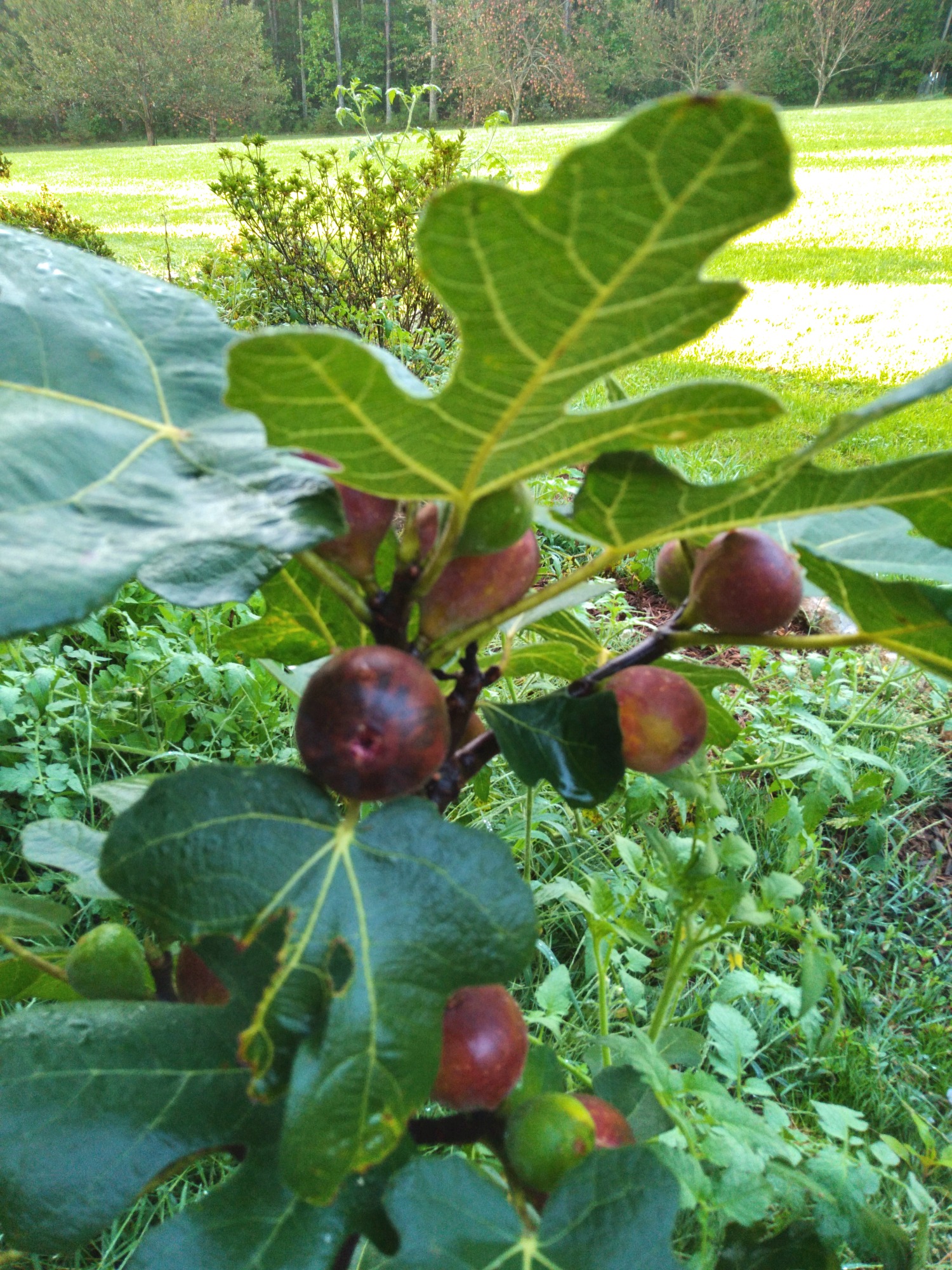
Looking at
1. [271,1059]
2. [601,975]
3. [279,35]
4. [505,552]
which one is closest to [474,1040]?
[271,1059]

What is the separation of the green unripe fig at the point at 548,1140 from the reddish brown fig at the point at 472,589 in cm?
27

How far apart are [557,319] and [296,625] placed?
34cm

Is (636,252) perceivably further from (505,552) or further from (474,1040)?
(474,1040)

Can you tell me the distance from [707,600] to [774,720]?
1.88 m

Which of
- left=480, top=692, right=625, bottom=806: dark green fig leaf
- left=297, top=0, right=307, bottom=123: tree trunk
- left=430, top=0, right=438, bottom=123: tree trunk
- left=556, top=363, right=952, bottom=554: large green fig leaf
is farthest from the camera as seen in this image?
left=297, top=0, right=307, bottom=123: tree trunk

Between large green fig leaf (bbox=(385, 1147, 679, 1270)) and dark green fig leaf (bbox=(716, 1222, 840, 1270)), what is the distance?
12.4 inches

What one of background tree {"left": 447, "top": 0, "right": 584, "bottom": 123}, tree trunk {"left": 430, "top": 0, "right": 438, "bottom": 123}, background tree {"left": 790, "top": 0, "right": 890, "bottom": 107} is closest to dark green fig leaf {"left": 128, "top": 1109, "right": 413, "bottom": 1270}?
background tree {"left": 447, "top": 0, "right": 584, "bottom": 123}

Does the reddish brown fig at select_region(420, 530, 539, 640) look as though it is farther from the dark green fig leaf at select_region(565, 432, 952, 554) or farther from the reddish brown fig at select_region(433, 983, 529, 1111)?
the reddish brown fig at select_region(433, 983, 529, 1111)

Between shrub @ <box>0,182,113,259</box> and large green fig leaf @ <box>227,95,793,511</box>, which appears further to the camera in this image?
shrub @ <box>0,182,113,259</box>

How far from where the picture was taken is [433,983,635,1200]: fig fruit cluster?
1.63ft

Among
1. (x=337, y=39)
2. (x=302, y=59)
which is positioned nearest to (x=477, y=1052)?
(x=337, y=39)

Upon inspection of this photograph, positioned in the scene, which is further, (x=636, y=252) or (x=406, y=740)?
(x=406, y=740)

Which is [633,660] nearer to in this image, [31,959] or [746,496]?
[746,496]

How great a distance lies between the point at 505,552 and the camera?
0.48 metres
